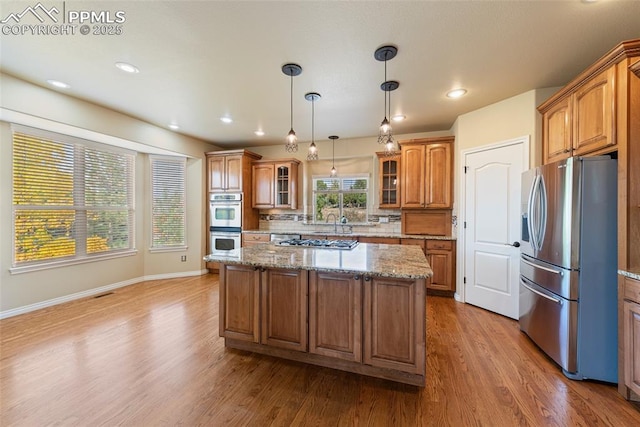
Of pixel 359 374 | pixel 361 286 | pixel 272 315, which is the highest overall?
pixel 361 286

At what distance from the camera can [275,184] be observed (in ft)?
17.3

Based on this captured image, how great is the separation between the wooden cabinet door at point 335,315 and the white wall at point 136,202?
11.8 feet

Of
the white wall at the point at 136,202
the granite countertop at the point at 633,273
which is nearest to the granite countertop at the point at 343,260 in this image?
the granite countertop at the point at 633,273

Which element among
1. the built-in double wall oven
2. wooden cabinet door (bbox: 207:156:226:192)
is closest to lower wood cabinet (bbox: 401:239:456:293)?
the built-in double wall oven

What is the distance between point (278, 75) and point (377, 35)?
42.2 inches

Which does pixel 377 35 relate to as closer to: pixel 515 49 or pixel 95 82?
pixel 515 49

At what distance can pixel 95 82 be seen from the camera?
2834 mm

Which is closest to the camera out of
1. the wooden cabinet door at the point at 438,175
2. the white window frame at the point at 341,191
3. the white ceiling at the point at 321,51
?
the white ceiling at the point at 321,51

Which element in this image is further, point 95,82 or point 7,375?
point 95,82

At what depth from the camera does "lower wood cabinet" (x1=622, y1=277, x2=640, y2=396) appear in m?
1.73

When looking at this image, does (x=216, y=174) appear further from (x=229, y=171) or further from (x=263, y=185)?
(x=263, y=185)

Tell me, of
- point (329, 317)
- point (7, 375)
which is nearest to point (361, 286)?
point (329, 317)

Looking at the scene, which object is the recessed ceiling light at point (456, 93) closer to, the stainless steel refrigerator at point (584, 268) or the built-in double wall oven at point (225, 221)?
the stainless steel refrigerator at point (584, 268)

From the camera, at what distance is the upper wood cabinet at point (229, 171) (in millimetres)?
5121
